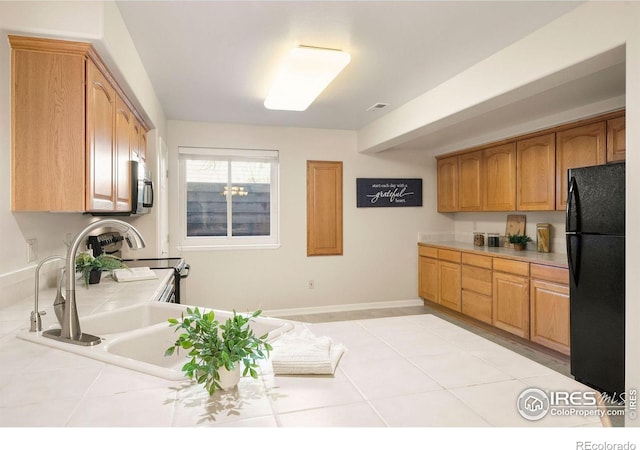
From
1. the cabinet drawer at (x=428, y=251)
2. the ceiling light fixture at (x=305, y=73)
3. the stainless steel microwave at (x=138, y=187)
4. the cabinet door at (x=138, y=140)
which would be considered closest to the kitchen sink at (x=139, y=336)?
the stainless steel microwave at (x=138, y=187)

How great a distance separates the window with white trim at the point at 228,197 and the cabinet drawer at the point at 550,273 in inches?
111

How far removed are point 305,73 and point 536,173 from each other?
103 inches

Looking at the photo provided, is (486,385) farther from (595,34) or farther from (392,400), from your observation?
(595,34)

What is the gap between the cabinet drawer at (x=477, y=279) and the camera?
4038mm

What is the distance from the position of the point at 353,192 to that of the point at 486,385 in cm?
416

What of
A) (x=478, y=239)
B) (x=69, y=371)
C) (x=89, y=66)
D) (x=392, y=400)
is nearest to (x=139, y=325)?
(x=69, y=371)

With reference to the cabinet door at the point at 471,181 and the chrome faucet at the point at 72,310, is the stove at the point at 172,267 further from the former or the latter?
the cabinet door at the point at 471,181

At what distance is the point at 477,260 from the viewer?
421cm

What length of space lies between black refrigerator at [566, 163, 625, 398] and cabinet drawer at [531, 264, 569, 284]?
40cm

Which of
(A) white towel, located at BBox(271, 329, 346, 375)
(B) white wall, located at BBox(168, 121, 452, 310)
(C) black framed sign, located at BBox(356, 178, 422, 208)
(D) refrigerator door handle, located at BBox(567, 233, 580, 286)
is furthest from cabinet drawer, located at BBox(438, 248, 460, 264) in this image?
(A) white towel, located at BBox(271, 329, 346, 375)

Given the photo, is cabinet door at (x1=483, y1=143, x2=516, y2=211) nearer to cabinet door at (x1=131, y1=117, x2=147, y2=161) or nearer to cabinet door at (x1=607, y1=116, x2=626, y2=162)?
cabinet door at (x1=607, y1=116, x2=626, y2=162)

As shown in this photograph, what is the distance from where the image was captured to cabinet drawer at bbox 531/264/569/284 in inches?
123

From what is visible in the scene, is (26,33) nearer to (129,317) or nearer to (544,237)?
(129,317)

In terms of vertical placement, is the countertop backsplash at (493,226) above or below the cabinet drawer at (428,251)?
above
